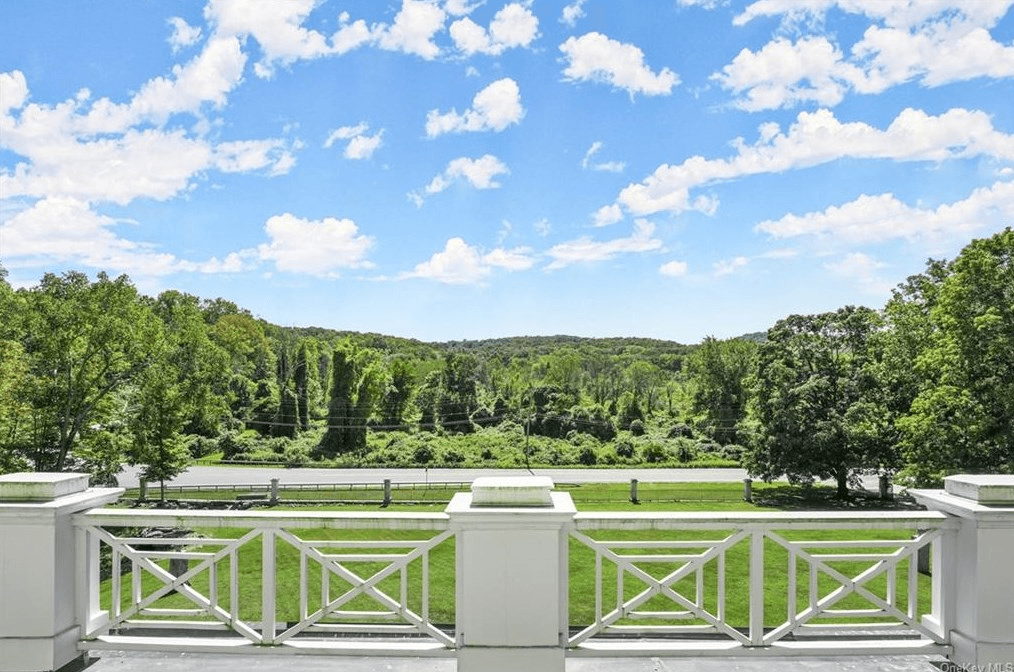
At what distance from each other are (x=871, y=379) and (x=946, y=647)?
3008cm

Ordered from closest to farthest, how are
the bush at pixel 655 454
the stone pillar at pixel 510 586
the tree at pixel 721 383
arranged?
the stone pillar at pixel 510 586
the bush at pixel 655 454
the tree at pixel 721 383

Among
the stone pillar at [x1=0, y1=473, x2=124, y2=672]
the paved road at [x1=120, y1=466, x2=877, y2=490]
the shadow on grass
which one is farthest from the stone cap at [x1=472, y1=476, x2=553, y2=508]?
the paved road at [x1=120, y1=466, x2=877, y2=490]

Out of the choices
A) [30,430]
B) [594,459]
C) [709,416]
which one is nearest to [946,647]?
[30,430]

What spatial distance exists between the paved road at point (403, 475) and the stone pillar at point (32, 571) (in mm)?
36512

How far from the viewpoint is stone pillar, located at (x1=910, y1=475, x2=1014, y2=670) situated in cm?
406

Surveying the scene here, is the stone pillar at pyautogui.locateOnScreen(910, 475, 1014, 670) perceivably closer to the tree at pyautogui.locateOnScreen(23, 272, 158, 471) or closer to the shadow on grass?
the tree at pyautogui.locateOnScreen(23, 272, 158, 471)

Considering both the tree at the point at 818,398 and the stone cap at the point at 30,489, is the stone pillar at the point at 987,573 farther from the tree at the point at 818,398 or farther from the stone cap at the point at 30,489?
the tree at the point at 818,398

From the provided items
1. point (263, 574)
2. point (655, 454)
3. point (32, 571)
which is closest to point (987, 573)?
point (263, 574)

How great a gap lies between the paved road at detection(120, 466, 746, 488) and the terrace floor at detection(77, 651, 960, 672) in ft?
120

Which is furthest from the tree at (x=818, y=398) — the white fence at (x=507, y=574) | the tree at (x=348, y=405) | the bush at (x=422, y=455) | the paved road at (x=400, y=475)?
the tree at (x=348, y=405)

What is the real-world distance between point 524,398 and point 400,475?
22816 mm

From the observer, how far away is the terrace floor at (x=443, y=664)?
171 inches

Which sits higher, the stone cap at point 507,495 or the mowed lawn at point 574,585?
the stone cap at point 507,495

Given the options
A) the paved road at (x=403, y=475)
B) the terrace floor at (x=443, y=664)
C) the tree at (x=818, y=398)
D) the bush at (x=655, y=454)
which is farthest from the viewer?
the bush at (x=655, y=454)
